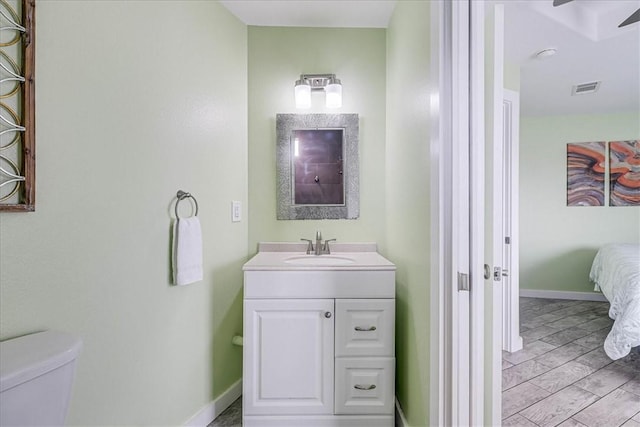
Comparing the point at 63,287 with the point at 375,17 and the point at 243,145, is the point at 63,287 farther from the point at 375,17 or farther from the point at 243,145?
the point at 375,17

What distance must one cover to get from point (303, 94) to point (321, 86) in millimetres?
148

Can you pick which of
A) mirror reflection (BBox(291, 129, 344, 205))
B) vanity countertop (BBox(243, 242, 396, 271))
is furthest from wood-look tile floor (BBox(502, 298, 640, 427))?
mirror reflection (BBox(291, 129, 344, 205))

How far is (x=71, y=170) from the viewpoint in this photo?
902 mm

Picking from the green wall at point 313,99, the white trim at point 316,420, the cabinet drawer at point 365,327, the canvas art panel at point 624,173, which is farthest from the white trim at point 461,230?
the canvas art panel at point 624,173

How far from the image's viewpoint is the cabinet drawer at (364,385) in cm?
138

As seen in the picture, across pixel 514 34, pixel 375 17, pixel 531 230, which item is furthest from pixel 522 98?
pixel 375 17

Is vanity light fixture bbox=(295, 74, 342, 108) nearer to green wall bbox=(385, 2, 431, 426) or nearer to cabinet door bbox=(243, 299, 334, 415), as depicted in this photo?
green wall bbox=(385, 2, 431, 426)

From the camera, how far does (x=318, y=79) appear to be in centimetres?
181

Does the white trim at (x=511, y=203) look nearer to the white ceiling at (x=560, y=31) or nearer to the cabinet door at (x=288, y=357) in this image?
the white ceiling at (x=560, y=31)

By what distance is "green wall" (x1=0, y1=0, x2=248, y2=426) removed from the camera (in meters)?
0.84

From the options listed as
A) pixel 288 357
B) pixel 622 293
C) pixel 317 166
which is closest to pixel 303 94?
pixel 317 166

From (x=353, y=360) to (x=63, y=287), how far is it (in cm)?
126

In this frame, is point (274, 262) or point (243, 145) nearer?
point (274, 262)

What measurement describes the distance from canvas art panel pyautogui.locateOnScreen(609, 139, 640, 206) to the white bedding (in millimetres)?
317
